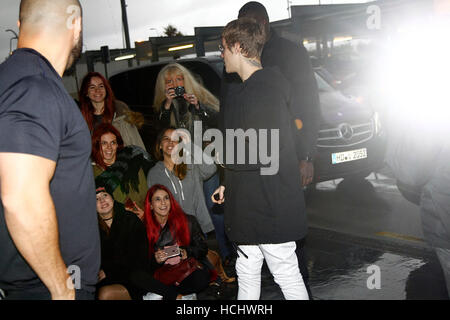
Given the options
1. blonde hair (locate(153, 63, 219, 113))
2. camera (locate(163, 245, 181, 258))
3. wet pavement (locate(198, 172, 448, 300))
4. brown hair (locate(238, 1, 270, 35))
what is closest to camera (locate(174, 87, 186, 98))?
blonde hair (locate(153, 63, 219, 113))

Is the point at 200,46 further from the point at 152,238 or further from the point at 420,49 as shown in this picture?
the point at 420,49

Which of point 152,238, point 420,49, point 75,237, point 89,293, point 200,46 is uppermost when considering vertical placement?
point 200,46

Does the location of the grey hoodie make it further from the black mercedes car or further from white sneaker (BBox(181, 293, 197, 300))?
the black mercedes car

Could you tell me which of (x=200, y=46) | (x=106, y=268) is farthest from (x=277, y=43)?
(x=200, y=46)

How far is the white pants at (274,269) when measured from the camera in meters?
2.69

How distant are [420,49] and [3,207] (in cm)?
151

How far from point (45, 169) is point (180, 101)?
10.4 feet

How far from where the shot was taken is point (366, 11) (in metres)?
10.0

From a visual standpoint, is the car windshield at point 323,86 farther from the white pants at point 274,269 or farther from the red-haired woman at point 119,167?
the white pants at point 274,269

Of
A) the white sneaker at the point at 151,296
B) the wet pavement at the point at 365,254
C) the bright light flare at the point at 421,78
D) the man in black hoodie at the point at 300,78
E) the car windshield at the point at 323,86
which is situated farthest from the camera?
the car windshield at the point at 323,86

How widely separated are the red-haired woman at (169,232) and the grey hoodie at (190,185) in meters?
0.19

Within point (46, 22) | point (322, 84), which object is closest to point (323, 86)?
point (322, 84)

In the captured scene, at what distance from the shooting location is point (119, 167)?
4125 mm

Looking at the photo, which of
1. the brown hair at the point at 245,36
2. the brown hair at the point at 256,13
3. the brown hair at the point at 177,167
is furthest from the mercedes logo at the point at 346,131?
the brown hair at the point at 245,36
